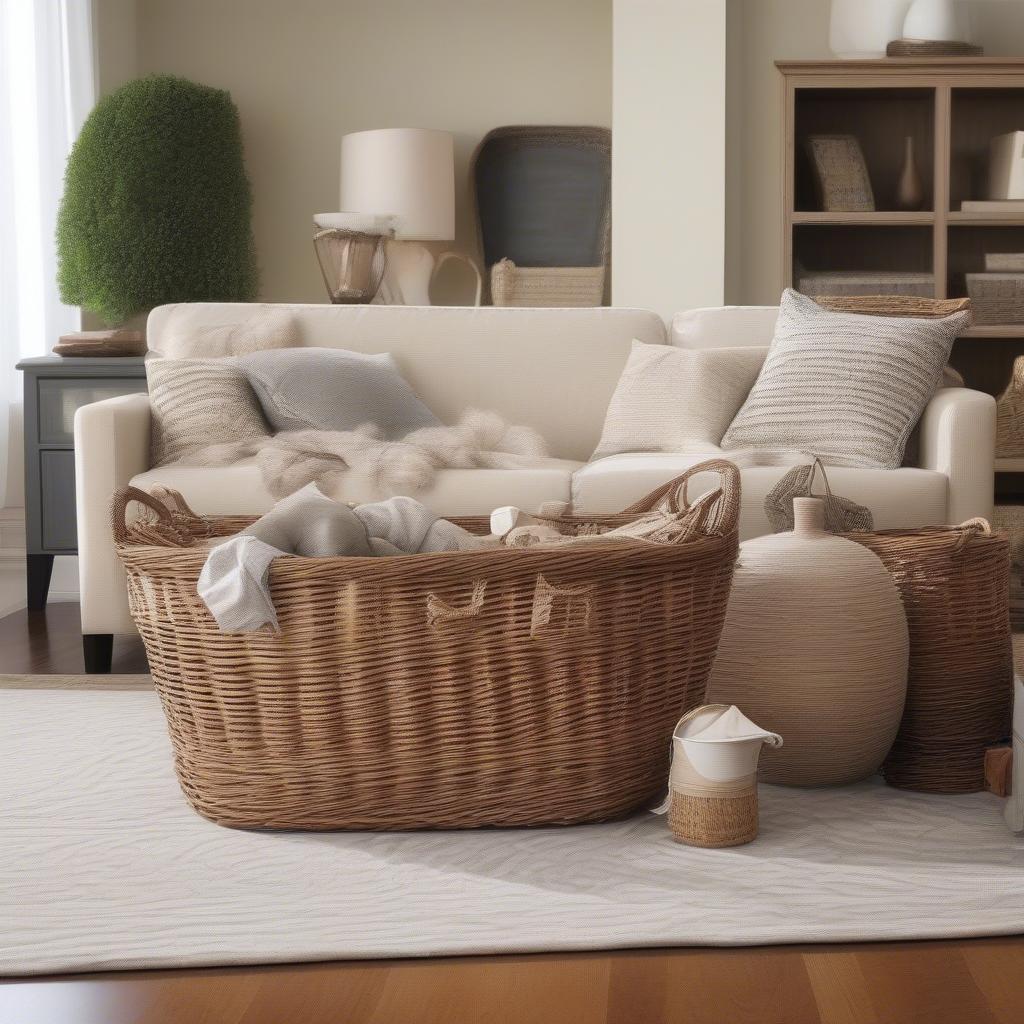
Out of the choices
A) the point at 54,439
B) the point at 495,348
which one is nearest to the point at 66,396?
the point at 54,439

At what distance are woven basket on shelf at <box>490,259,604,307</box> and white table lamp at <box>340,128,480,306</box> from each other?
24 cm

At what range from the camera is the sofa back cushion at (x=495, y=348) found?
3191 millimetres

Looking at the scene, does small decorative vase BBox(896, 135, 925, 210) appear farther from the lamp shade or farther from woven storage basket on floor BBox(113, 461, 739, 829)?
woven storage basket on floor BBox(113, 461, 739, 829)

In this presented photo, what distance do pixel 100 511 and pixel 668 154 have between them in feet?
8.04

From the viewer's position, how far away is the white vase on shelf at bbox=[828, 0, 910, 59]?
4270mm

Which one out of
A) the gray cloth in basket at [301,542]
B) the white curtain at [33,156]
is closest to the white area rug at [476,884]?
the gray cloth in basket at [301,542]

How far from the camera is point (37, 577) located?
3.64 meters

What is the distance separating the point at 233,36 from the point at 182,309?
1.98 m

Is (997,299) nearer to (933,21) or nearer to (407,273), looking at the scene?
(933,21)

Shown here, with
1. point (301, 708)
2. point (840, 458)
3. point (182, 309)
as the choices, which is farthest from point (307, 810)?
point (182, 309)

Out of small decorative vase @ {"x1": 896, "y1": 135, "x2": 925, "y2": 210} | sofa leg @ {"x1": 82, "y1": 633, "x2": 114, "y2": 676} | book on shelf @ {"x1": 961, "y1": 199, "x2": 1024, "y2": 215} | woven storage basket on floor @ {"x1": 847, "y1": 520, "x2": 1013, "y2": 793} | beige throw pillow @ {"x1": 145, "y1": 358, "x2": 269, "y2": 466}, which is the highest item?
small decorative vase @ {"x1": 896, "y1": 135, "x2": 925, "y2": 210}

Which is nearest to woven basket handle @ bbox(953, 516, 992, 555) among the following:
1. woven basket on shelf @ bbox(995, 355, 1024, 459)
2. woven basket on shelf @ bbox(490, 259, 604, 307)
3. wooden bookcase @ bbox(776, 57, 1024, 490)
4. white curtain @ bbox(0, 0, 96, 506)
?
woven basket on shelf @ bbox(995, 355, 1024, 459)

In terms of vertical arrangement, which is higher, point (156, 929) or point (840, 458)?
point (840, 458)

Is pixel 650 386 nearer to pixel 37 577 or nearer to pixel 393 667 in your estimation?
pixel 393 667
